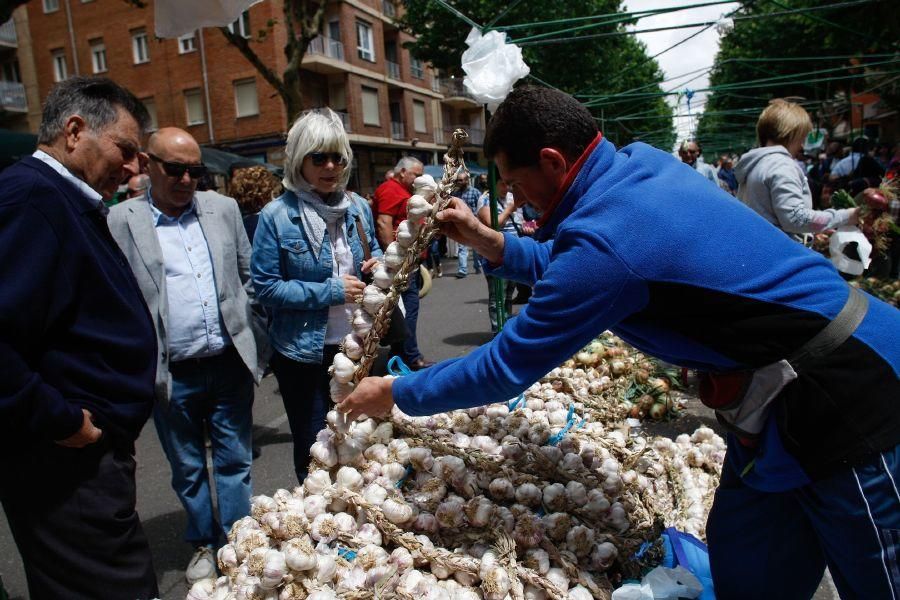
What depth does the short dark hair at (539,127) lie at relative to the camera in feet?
4.71

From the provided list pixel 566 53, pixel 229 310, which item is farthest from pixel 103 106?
pixel 566 53

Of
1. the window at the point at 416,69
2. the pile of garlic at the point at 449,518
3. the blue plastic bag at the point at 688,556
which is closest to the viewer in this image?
the pile of garlic at the point at 449,518

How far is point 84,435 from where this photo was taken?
1.60 meters

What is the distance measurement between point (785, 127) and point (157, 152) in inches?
130

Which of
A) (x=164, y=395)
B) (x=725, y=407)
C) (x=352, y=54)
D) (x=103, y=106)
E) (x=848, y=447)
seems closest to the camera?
(x=848, y=447)

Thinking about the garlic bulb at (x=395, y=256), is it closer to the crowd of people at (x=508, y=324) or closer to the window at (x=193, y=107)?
the crowd of people at (x=508, y=324)

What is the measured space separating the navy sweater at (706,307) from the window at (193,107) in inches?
994

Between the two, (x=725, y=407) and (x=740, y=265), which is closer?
(x=740, y=265)

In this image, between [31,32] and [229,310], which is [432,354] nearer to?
[229,310]

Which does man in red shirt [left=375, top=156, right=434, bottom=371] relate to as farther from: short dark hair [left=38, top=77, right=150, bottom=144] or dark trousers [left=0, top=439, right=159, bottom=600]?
dark trousers [left=0, top=439, right=159, bottom=600]

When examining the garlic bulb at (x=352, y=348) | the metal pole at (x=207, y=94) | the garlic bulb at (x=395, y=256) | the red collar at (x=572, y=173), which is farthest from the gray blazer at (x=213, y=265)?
the metal pole at (x=207, y=94)

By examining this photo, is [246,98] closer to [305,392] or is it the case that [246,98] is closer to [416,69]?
[416,69]

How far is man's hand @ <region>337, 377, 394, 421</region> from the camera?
1.57 metres

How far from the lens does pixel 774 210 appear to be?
11.1 feet
